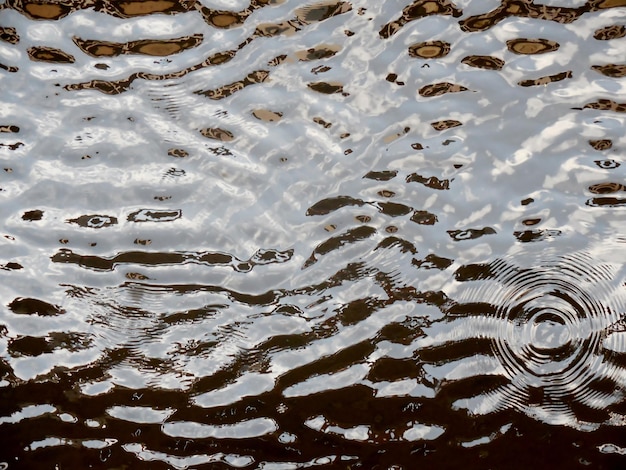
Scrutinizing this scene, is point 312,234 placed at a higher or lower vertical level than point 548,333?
higher

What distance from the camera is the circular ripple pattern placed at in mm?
1351

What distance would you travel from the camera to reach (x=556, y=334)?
1370 millimetres

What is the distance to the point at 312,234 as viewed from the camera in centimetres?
142

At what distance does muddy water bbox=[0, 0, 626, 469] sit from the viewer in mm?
1362

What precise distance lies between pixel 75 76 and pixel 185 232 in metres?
0.45

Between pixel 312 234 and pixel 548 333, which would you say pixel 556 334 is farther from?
pixel 312 234

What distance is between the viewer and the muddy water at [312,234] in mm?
1362

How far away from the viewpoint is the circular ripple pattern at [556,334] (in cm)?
135

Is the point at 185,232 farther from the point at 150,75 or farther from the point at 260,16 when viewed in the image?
the point at 260,16

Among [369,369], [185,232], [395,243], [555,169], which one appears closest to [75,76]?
[185,232]

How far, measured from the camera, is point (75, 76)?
4.81ft

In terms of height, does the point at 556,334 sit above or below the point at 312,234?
below

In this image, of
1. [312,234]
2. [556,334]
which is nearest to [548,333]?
[556,334]

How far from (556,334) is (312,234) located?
0.57 metres
